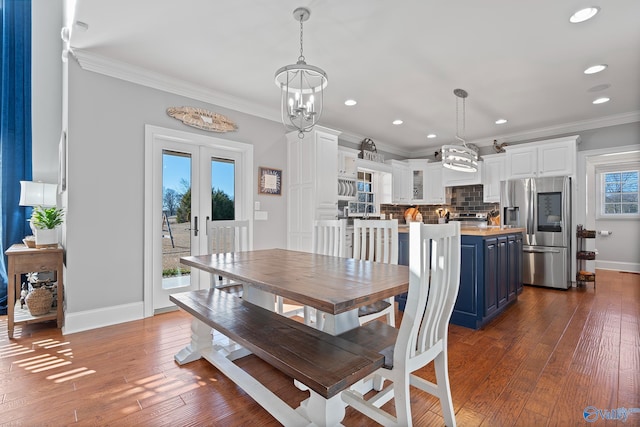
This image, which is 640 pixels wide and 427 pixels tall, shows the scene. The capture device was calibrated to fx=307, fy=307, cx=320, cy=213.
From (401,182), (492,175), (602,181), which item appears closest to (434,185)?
(401,182)

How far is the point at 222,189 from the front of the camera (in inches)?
154

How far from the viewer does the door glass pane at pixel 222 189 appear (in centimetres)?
382

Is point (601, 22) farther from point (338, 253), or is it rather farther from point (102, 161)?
point (102, 161)

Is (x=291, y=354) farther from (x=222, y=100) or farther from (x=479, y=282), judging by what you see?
(x=222, y=100)

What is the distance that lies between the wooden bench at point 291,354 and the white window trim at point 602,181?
7.45 metres

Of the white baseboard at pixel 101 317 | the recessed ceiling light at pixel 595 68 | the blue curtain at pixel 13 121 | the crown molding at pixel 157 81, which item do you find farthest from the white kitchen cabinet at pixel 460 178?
the blue curtain at pixel 13 121

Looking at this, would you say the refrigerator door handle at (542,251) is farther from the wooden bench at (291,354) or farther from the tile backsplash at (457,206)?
the wooden bench at (291,354)

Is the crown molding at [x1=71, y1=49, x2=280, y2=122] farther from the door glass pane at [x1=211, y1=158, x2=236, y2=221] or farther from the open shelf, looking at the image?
the open shelf

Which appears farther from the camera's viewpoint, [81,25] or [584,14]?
[81,25]

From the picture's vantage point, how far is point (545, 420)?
1.62 m

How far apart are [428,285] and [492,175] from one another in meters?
5.11

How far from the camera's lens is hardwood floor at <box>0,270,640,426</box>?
5.44 ft

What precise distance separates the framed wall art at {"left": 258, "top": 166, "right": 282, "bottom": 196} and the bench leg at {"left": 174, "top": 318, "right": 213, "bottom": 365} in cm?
225

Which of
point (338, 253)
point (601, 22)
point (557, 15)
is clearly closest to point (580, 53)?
point (601, 22)
